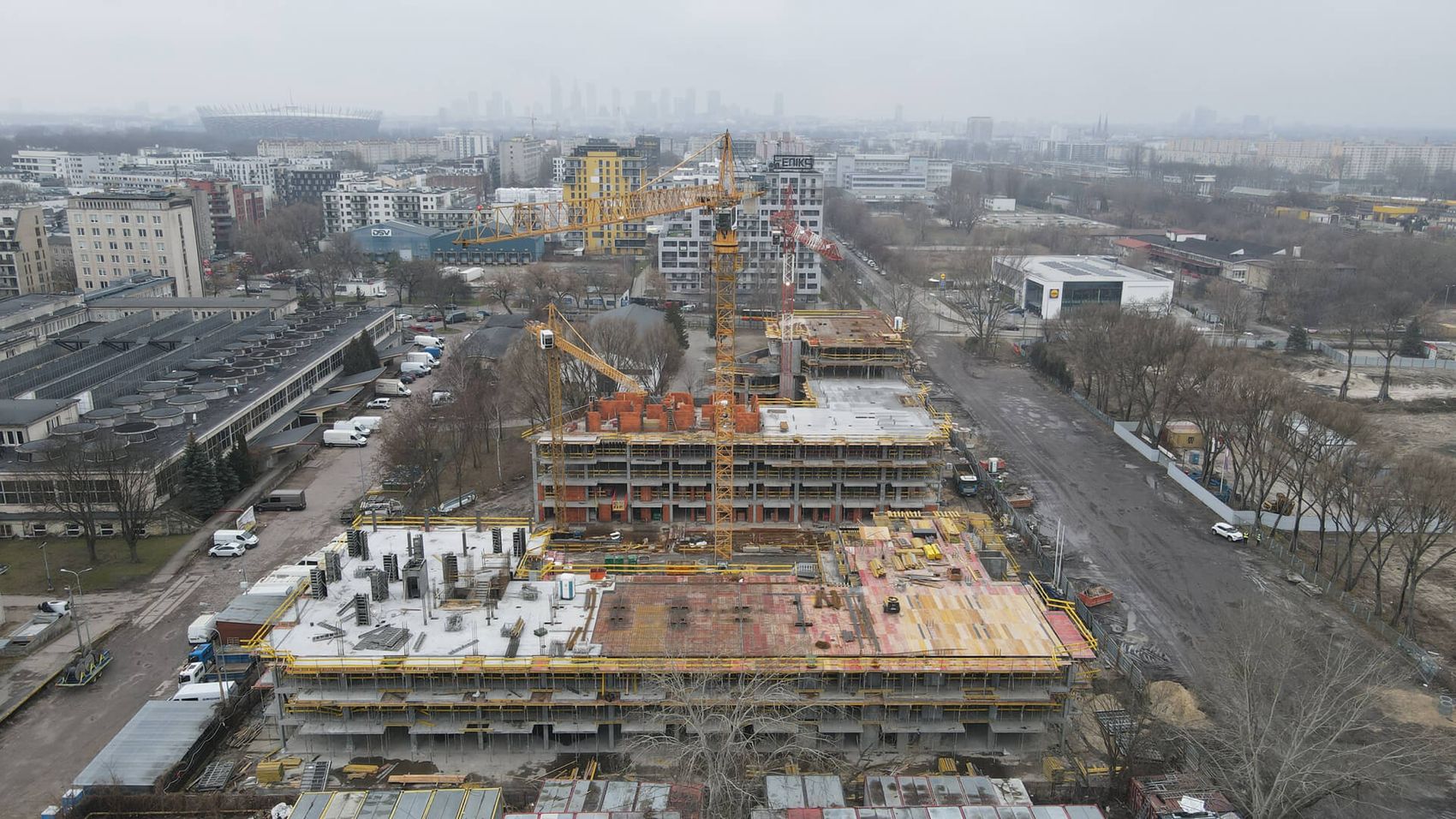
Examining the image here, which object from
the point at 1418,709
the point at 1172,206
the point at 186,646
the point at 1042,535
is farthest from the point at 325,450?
the point at 1172,206

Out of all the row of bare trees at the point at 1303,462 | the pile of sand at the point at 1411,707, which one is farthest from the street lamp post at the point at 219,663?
the row of bare trees at the point at 1303,462

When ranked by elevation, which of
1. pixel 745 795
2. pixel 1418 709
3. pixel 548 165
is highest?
pixel 548 165

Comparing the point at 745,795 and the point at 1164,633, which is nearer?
the point at 745,795

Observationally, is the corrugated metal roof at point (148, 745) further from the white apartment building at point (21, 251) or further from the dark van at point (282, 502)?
the white apartment building at point (21, 251)

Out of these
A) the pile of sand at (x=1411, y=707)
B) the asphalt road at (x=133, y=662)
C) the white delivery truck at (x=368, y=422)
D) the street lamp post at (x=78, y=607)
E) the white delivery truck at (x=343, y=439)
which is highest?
the white delivery truck at (x=368, y=422)

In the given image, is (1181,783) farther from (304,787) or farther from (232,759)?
(232,759)

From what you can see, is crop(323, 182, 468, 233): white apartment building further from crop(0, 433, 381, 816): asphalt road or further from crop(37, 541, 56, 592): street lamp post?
crop(37, 541, 56, 592): street lamp post

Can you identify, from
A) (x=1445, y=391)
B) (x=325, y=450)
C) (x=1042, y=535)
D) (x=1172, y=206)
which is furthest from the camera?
(x=1172, y=206)
